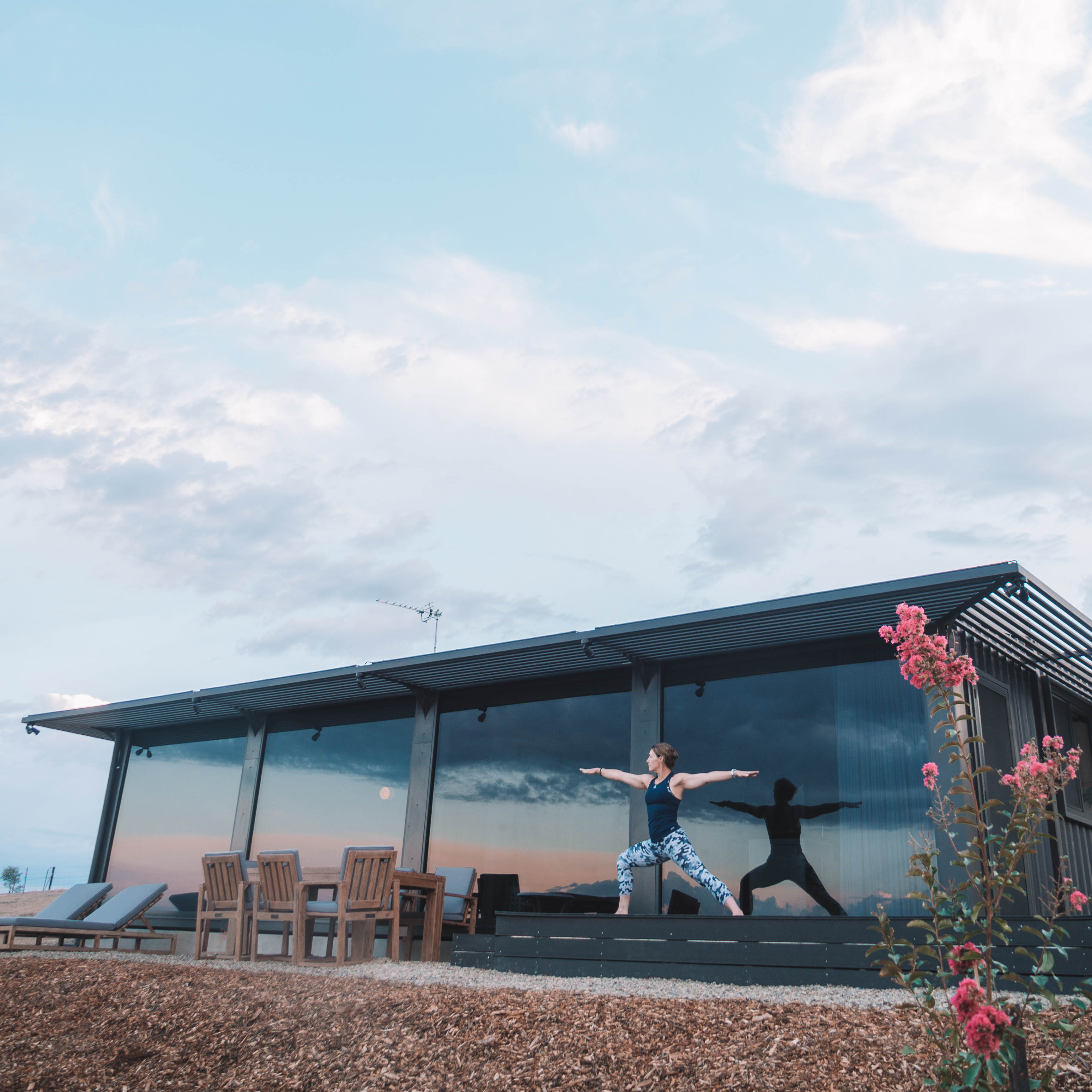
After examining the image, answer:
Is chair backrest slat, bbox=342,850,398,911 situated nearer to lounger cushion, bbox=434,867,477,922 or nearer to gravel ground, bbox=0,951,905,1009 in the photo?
gravel ground, bbox=0,951,905,1009

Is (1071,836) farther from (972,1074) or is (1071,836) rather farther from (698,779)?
(972,1074)

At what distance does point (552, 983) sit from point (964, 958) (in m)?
4.30

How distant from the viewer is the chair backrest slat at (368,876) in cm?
791

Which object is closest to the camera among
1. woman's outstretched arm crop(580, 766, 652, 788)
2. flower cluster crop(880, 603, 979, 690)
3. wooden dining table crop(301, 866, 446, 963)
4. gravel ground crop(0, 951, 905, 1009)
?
flower cluster crop(880, 603, 979, 690)

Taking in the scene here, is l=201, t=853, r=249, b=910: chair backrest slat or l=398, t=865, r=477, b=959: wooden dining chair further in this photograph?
l=398, t=865, r=477, b=959: wooden dining chair

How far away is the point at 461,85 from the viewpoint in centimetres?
945

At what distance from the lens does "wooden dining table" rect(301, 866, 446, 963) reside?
8258mm

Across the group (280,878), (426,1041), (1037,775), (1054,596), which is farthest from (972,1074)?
(280,878)

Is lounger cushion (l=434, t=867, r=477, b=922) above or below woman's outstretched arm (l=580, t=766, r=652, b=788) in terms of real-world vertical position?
below

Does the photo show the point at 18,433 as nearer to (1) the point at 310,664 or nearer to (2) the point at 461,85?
(1) the point at 310,664

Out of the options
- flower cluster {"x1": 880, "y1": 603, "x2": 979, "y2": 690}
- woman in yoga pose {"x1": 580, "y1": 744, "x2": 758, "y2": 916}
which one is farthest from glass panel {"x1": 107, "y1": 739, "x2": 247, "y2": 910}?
flower cluster {"x1": 880, "y1": 603, "x2": 979, "y2": 690}

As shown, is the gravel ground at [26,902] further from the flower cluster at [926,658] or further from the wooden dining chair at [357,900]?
the flower cluster at [926,658]

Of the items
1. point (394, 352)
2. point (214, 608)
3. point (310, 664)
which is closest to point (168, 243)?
point (394, 352)

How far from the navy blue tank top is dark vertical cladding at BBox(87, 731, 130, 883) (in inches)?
365
